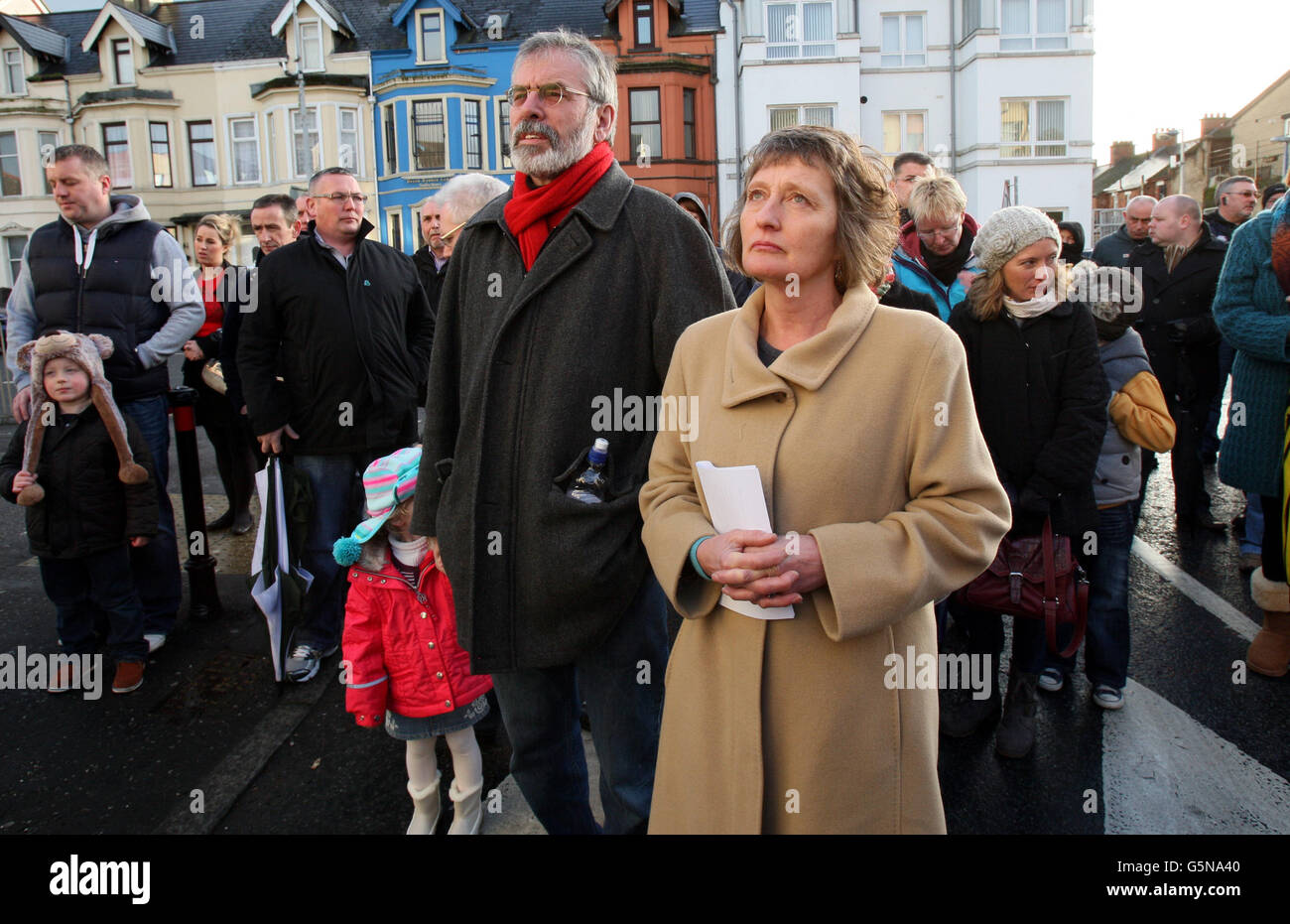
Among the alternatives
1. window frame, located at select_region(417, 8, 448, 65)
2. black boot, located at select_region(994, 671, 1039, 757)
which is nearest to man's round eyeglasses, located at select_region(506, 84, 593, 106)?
black boot, located at select_region(994, 671, 1039, 757)

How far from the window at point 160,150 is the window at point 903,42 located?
25726 mm

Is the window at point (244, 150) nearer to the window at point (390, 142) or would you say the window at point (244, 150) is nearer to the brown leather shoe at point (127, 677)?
the window at point (390, 142)

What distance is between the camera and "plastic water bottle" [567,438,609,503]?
2363mm

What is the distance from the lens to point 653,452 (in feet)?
7.34

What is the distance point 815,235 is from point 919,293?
6.99 feet

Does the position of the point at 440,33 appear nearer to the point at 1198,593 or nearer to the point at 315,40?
the point at 315,40

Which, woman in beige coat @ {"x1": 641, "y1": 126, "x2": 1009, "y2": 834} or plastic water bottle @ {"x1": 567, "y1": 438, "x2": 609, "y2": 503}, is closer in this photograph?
woman in beige coat @ {"x1": 641, "y1": 126, "x2": 1009, "y2": 834}

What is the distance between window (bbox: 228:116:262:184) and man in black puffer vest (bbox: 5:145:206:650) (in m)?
31.3

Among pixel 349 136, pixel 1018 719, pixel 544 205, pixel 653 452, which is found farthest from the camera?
pixel 349 136

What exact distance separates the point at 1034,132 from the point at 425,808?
31.0 metres

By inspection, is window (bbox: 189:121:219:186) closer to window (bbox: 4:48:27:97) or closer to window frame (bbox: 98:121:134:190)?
window frame (bbox: 98:121:134:190)

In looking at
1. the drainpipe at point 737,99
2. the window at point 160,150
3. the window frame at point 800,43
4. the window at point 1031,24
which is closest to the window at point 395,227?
the window at point 160,150

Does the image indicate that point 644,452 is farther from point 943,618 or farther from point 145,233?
point 145,233

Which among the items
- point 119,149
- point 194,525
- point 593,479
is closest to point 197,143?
point 119,149
